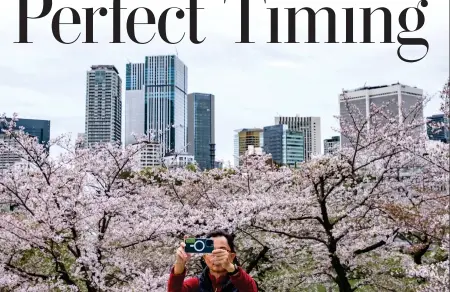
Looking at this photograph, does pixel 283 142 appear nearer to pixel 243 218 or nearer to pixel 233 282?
pixel 243 218

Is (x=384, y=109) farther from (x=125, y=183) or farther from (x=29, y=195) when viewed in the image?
(x=29, y=195)

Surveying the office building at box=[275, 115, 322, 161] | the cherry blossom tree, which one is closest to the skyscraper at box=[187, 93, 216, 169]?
the office building at box=[275, 115, 322, 161]

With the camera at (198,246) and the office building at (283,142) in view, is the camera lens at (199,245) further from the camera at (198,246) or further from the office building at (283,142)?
the office building at (283,142)

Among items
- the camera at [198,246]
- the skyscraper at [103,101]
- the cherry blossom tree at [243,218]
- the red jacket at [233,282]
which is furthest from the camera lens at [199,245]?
the skyscraper at [103,101]

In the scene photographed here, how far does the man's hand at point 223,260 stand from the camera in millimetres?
2840

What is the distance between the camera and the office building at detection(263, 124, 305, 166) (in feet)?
395

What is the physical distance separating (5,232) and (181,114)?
615 ft

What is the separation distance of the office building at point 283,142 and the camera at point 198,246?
379ft

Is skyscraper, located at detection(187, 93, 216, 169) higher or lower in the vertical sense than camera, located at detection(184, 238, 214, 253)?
higher

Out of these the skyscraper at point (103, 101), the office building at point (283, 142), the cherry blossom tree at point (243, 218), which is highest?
the skyscraper at point (103, 101)

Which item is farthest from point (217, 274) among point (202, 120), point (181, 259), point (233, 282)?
point (202, 120)

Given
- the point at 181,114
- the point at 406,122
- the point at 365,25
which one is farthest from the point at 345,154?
the point at 181,114

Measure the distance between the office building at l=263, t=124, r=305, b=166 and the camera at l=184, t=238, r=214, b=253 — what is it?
115383 millimetres

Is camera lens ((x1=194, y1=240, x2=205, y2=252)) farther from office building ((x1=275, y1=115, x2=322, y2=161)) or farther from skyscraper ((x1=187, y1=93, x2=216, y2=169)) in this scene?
skyscraper ((x1=187, y1=93, x2=216, y2=169))
